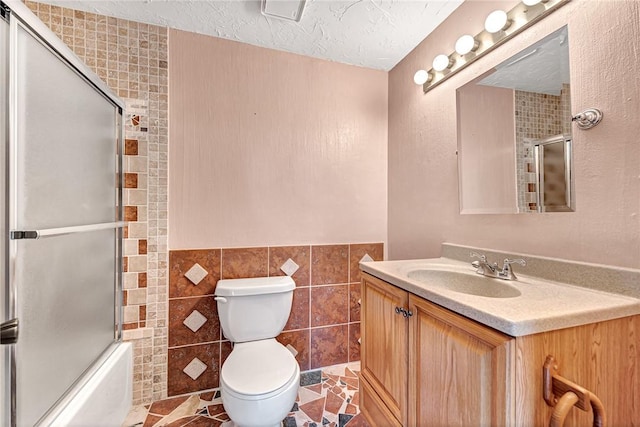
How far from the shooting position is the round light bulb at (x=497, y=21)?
3.79ft

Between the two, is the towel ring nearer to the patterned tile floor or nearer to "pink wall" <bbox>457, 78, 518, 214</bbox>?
"pink wall" <bbox>457, 78, 518, 214</bbox>

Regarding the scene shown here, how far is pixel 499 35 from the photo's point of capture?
3.98 ft

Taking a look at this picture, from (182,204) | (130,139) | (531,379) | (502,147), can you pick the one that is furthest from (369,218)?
(130,139)

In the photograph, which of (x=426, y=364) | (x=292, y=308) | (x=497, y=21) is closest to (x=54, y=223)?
(x=292, y=308)

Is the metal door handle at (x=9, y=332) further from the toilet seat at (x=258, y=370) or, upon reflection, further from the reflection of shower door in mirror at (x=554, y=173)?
the reflection of shower door in mirror at (x=554, y=173)

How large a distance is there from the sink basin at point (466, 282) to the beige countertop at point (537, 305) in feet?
0.11

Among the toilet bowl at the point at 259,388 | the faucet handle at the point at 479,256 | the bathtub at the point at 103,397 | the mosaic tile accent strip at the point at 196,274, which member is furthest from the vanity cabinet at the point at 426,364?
the bathtub at the point at 103,397

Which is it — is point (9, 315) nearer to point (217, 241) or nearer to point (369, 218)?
point (217, 241)

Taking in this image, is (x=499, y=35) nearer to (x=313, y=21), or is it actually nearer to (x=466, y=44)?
(x=466, y=44)

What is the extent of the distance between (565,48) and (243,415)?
74.8 inches

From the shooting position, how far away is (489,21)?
119 centimetres

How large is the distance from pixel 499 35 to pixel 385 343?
1460mm

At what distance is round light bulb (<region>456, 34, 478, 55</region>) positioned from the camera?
1313 mm

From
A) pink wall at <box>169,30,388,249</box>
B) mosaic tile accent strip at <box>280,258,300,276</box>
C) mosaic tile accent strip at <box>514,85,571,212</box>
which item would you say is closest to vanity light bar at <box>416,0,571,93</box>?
mosaic tile accent strip at <box>514,85,571,212</box>
